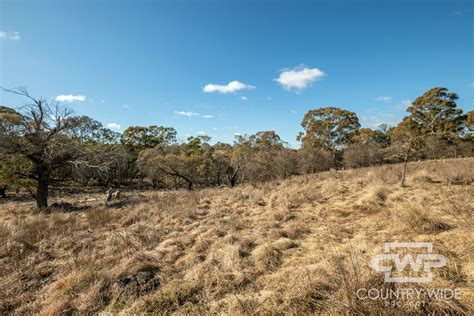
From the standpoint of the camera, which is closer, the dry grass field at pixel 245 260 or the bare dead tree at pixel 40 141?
the dry grass field at pixel 245 260

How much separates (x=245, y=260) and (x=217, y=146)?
129ft

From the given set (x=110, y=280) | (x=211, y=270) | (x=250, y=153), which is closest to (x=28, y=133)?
(x=110, y=280)

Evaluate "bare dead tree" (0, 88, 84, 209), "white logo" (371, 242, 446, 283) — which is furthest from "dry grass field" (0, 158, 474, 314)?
"bare dead tree" (0, 88, 84, 209)

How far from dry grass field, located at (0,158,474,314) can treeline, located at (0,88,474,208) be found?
3.76 metres

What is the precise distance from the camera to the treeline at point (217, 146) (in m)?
9.84

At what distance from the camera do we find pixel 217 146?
42250mm

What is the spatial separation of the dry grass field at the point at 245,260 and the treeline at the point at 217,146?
12.3 feet

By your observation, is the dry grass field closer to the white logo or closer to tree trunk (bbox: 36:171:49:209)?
the white logo

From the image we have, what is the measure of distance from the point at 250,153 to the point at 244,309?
77.7ft

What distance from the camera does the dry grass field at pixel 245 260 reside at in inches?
88.7

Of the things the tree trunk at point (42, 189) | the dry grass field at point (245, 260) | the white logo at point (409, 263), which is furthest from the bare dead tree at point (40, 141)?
the white logo at point (409, 263)

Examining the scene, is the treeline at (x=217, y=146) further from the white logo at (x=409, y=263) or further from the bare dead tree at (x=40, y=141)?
the white logo at (x=409, y=263)

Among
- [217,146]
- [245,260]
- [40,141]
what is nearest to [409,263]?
[245,260]

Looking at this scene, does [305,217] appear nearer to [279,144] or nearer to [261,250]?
[261,250]
